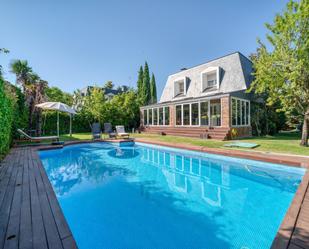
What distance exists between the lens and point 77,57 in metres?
15.1

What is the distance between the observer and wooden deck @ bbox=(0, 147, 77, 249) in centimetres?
189

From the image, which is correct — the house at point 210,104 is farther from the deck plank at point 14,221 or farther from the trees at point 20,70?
the trees at point 20,70

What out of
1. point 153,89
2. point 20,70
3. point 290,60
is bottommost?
point 290,60

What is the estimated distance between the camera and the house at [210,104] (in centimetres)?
1187

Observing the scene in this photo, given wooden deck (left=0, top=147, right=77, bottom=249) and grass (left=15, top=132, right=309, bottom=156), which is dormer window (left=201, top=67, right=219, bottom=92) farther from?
wooden deck (left=0, top=147, right=77, bottom=249)

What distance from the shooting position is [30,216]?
7.86 feet

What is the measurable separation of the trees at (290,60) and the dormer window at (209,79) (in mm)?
5715

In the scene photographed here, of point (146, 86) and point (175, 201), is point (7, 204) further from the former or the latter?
point (146, 86)

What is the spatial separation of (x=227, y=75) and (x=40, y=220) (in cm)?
1529

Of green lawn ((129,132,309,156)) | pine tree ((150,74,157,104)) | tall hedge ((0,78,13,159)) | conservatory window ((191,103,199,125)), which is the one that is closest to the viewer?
tall hedge ((0,78,13,159))

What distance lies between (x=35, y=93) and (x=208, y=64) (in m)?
14.9

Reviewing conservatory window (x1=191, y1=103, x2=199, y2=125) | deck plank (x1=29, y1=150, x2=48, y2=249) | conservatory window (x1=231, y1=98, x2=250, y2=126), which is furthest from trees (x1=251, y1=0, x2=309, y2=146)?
deck plank (x1=29, y1=150, x2=48, y2=249)

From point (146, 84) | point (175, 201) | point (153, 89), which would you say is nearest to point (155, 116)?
point (146, 84)

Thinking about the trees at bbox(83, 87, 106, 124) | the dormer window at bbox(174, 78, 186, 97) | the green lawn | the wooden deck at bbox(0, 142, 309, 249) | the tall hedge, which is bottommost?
the wooden deck at bbox(0, 142, 309, 249)
